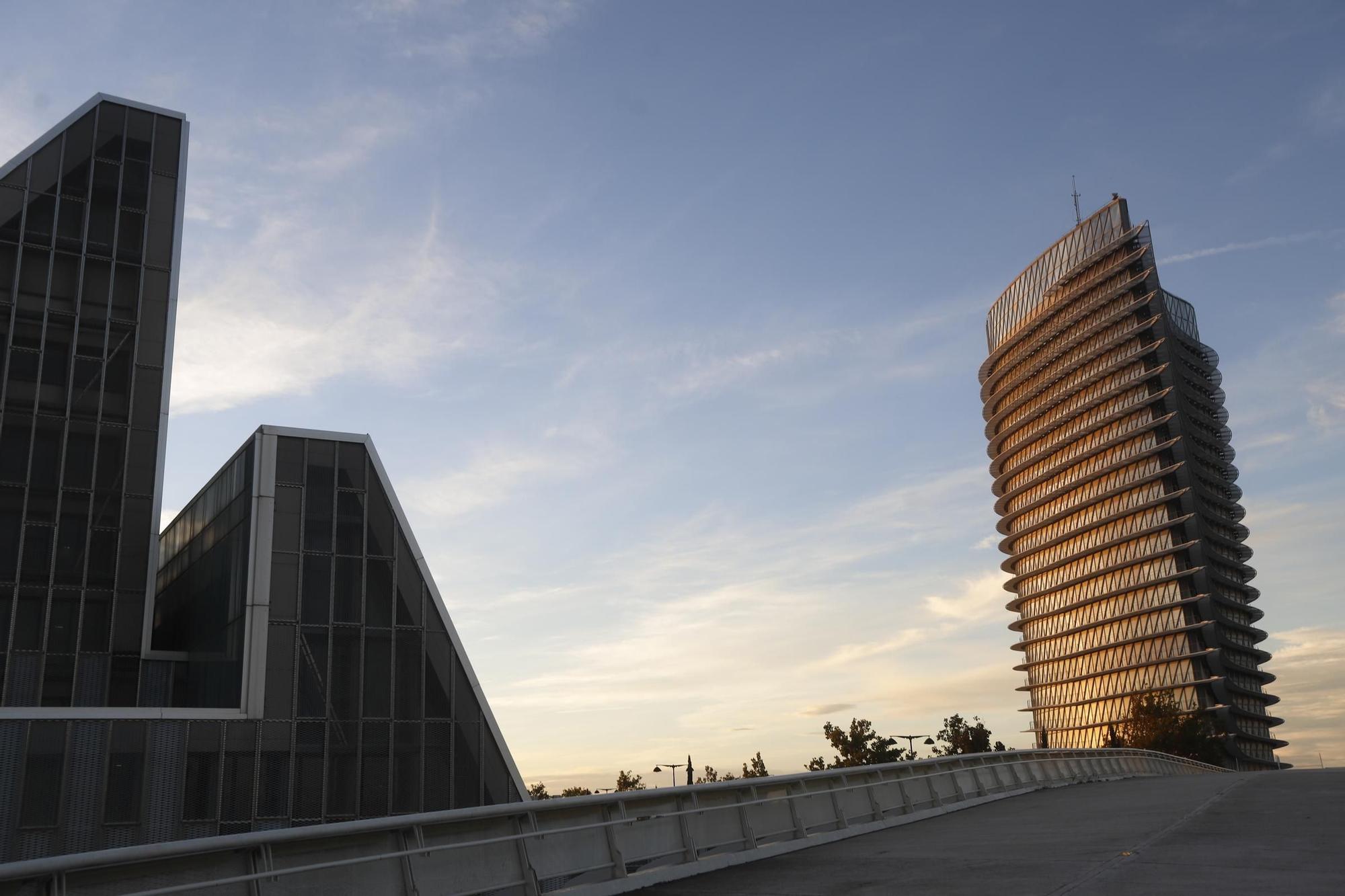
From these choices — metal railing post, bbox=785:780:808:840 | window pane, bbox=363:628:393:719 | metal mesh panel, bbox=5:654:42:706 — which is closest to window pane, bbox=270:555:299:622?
window pane, bbox=363:628:393:719

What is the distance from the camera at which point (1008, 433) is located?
161375 millimetres

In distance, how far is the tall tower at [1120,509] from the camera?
129 m

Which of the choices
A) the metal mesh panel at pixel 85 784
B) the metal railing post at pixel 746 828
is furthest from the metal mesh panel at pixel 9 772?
the metal railing post at pixel 746 828

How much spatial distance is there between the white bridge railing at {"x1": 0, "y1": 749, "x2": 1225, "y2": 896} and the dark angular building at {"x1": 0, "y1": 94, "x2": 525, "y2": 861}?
66.9ft

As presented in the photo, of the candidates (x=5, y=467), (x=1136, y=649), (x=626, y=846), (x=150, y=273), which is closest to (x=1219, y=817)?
(x=626, y=846)

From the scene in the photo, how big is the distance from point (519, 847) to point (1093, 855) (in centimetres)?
611

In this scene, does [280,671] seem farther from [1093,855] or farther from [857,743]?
[857,743]

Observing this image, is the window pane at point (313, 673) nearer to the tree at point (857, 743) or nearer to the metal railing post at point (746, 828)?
the metal railing post at point (746, 828)

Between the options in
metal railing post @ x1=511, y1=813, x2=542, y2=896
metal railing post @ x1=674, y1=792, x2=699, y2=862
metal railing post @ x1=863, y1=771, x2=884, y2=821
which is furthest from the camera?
metal railing post @ x1=863, y1=771, x2=884, y2=821

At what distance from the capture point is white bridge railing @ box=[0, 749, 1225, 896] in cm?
887

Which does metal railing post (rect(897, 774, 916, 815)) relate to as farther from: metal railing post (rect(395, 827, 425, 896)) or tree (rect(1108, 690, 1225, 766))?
tree (rect(1108, 690, 1225, 766))

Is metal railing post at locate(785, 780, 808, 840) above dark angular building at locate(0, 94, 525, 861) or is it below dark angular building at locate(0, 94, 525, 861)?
below

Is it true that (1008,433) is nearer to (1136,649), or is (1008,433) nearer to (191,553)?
(1136,649)

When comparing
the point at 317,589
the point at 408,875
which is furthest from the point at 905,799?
the point at 317,589
